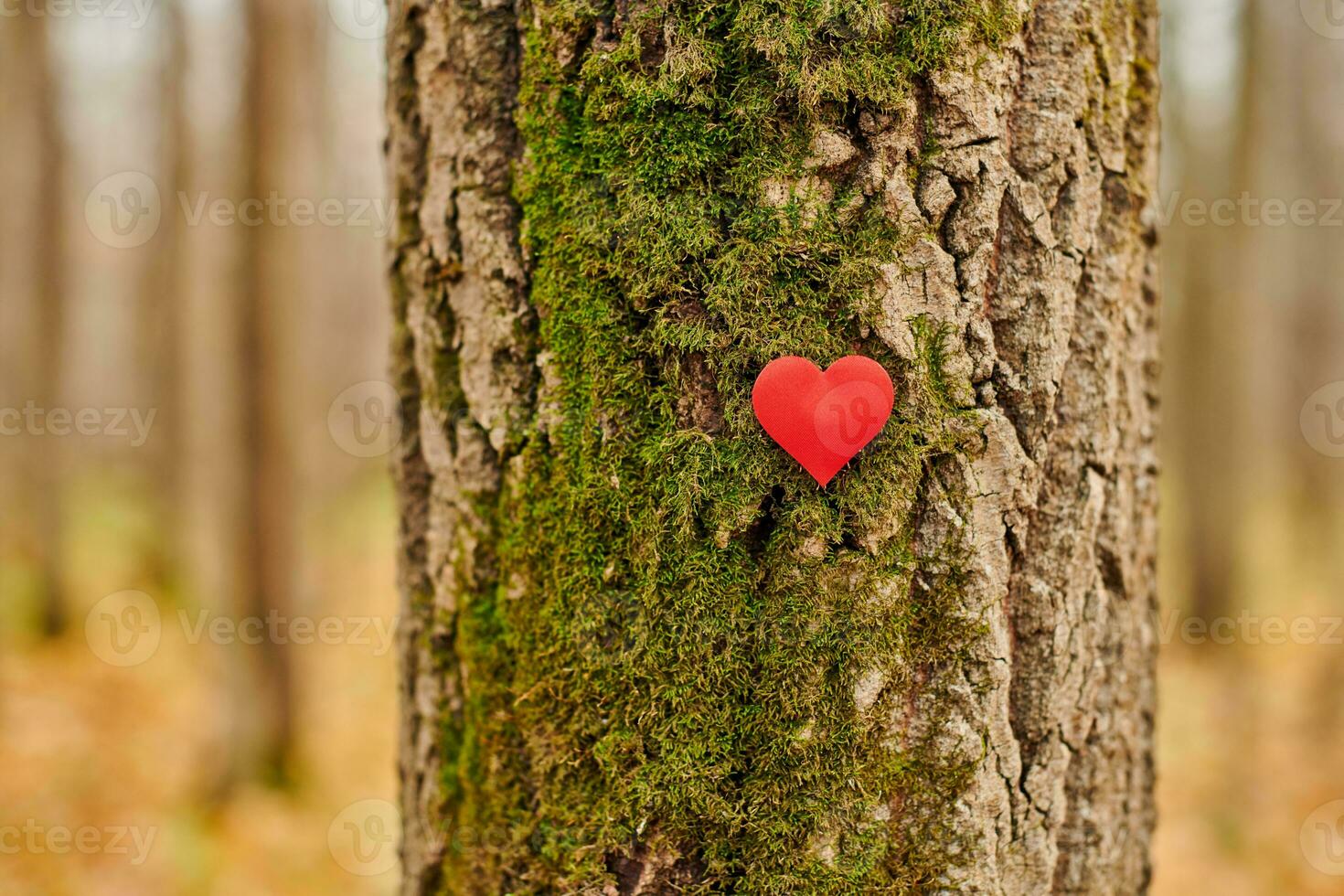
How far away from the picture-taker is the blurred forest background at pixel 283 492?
500 cm

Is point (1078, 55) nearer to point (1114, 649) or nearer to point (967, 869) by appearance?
point (1114, 649)

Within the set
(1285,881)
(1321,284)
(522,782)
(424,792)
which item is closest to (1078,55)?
(522,782)
